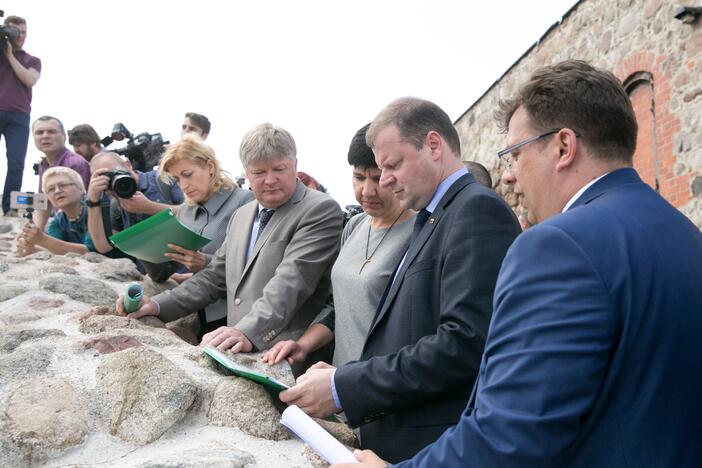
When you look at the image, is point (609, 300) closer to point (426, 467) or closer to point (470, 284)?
point (426, 467)

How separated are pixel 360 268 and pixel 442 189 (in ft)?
1.43

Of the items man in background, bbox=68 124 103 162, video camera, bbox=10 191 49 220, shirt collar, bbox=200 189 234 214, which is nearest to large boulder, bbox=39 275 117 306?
shirt collar, bbox=200 189 234 214

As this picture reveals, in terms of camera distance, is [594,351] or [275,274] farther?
[275,274]

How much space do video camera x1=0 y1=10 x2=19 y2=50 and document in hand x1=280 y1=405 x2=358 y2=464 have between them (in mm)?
5713

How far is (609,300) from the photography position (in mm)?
989

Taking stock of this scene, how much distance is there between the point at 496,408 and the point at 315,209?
1.73 metres

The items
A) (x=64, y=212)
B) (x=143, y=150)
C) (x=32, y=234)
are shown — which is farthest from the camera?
(x=143, y=150)

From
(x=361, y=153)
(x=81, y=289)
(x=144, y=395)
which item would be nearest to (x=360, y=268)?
(x=361, y=153)

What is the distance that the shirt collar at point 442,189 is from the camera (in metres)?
2.00

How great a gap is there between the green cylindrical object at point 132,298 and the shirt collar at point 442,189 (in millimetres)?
1358

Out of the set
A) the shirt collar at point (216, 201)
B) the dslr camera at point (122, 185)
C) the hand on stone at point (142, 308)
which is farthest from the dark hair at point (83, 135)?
the hand on stone at point (142, 308)

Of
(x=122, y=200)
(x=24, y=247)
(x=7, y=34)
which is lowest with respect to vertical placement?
(x=24, y=247)

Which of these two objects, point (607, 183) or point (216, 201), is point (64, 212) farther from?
point (607, 183)

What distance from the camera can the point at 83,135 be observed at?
564 centimetres
